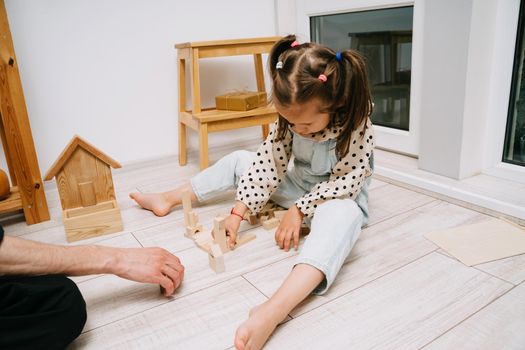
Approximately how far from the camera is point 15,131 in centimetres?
115

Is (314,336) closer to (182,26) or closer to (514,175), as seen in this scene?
(514,175)

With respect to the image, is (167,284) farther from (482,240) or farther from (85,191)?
(482,240)

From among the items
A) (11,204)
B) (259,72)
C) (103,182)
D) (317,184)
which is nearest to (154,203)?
(103,182)

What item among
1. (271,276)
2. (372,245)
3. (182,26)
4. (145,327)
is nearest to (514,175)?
(372,245)

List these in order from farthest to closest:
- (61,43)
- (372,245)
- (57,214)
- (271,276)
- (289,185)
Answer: (61,43), (57,214), (289,185), (372,245), (271,276)

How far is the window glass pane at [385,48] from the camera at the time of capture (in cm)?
146

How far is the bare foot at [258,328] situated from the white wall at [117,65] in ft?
3.73

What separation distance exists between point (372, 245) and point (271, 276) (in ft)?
0.84

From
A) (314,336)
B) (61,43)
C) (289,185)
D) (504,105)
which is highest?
(61,43)

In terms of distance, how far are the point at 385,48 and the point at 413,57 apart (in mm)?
213

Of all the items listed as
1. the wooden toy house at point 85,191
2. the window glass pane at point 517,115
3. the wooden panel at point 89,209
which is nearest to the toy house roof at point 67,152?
the wooden toy house at point 85,191

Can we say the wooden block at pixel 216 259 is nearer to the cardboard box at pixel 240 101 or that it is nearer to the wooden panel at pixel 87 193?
the wooden panel at pixel 87 193

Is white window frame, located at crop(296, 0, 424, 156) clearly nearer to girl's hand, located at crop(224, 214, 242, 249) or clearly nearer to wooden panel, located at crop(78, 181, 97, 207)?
girl's hand, located at crop(224, 214, 242, 249)

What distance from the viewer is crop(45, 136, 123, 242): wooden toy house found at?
1.06 meters
